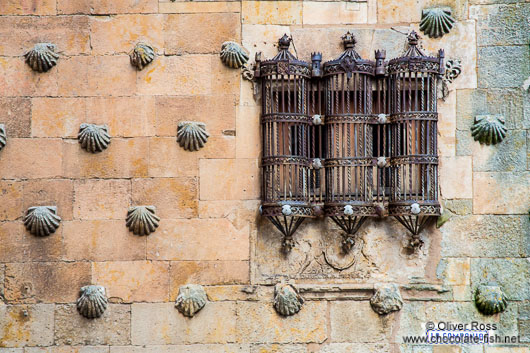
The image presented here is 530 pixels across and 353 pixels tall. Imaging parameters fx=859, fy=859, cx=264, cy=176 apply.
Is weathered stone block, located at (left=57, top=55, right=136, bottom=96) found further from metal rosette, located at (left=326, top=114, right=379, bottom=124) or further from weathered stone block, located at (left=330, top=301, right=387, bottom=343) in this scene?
weathered stone block, located at (left=330, top=301, right=387, bottom=343)

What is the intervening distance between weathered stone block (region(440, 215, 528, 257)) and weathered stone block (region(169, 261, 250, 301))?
1.65 m

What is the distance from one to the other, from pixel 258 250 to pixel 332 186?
795mm

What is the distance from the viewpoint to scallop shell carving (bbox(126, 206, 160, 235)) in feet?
22.7

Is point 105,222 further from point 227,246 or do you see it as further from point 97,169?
point 227,246

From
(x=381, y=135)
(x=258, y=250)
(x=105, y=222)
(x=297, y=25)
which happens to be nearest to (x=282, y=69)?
(x=297, y=25)

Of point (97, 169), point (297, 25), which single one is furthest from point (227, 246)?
point (297, 25)

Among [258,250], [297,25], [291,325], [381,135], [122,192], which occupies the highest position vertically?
[297,25]

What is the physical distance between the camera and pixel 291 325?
22.6ft

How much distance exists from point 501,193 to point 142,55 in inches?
123

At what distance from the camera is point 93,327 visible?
690cm

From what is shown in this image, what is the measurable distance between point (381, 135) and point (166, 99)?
5.88 ft

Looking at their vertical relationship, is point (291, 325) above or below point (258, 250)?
below

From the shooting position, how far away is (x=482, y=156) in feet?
22.9

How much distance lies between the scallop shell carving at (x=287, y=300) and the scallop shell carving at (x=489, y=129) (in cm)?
194
